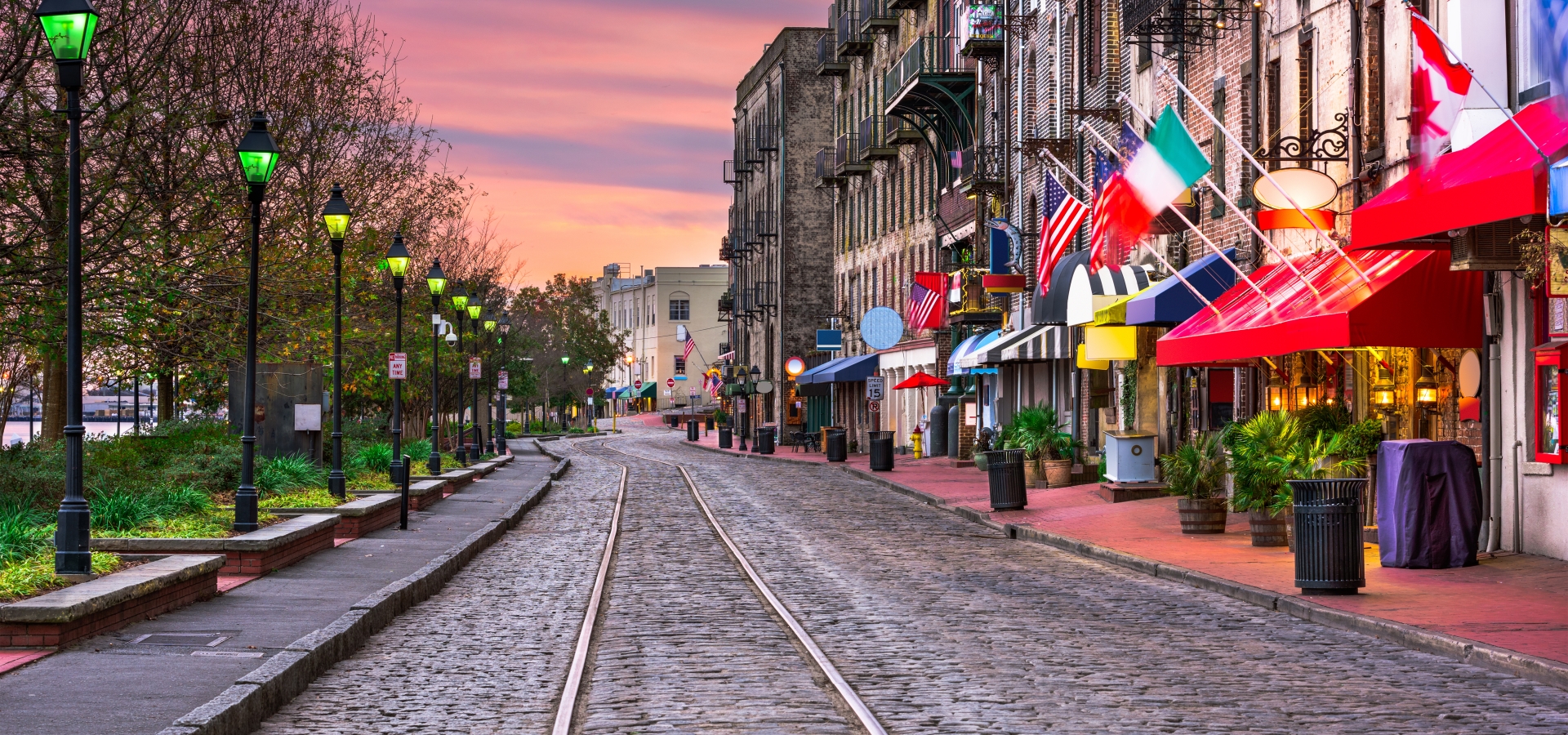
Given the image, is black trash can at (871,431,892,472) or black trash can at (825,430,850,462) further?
black trash can at (825,430,850,462)

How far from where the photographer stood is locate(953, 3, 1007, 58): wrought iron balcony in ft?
136

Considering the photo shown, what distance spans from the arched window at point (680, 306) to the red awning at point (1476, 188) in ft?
384

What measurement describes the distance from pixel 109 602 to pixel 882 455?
31.5 meters

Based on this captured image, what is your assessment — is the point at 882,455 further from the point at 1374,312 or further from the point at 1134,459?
the point at 1374,312

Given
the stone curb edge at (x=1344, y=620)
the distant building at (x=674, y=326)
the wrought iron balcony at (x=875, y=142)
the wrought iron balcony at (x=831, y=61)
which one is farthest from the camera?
the distant building at (x=674, y=326)

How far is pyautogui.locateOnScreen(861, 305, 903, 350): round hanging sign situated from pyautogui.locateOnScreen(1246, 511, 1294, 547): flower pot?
31778 mm

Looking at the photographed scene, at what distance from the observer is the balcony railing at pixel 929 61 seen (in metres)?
45.9

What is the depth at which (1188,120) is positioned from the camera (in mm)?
28203

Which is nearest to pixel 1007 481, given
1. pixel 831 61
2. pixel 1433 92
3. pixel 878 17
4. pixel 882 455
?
pixel 1433 92

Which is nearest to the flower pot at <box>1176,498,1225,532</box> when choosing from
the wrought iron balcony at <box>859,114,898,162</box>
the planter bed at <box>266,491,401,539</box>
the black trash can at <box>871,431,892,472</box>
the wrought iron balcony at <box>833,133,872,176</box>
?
the planter bed at <box>266,491,401,539</box>

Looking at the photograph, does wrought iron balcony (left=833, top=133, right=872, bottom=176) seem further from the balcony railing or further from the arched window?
the arched window

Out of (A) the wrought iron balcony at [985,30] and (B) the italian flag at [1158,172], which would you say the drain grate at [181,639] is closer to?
(B) the italian flag at [1158,172]

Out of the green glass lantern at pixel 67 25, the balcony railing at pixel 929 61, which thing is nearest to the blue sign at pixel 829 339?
the balcony railing at pixel 929 61

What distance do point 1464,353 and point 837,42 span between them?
46.3 m
